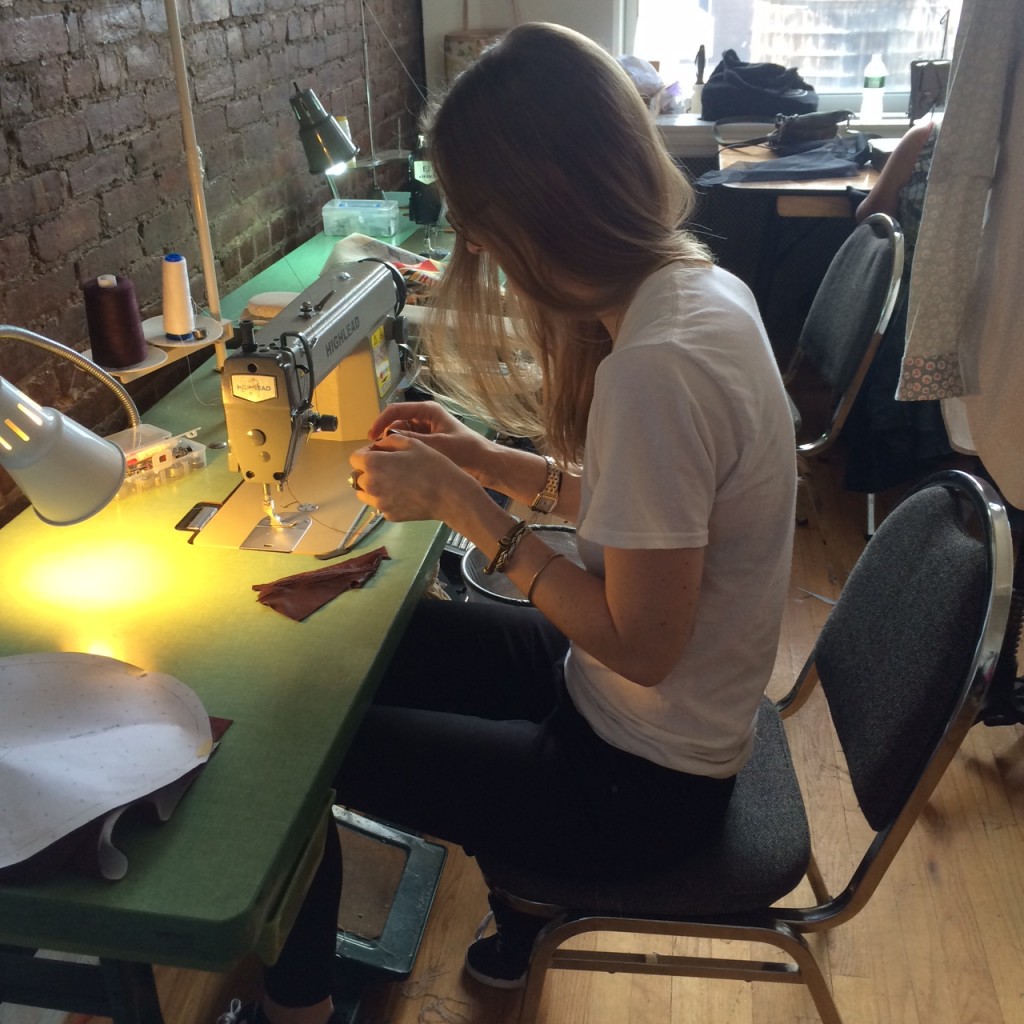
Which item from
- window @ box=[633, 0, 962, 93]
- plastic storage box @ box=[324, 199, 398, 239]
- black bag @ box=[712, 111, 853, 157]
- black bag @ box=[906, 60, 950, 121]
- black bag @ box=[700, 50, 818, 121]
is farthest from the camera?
window @ box=[633, 0, 962, 93]

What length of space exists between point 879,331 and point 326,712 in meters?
1.59

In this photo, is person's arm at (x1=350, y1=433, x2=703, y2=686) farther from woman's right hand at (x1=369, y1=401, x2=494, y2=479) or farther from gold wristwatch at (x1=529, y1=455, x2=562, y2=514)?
gold wristwatch at (x1=529, y1=455, x2=562, y2=514)

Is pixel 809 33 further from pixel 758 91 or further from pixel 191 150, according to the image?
pixel 191 150

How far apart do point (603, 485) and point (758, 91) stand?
3183mm

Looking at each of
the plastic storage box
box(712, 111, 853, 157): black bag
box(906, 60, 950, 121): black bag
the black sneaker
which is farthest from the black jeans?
box(906, 60, 950, 121): black bag

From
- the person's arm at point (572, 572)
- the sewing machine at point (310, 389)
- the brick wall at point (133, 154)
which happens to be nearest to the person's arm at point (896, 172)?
the brick wall at point (133, 154)

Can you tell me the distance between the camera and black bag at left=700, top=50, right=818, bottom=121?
3658mm

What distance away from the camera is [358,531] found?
4.40ft

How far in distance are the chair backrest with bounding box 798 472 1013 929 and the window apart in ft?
10.5

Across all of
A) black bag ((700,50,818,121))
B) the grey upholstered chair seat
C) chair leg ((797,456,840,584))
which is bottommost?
chair leg ((797,456,840,584))

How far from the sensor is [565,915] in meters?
1.15

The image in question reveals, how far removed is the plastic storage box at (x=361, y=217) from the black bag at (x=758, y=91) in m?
1.69

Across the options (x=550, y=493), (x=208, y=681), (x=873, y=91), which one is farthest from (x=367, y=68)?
(x=208, y=681)

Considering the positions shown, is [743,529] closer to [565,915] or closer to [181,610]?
[565,915]
